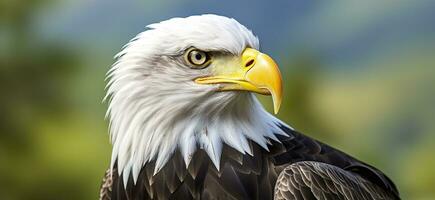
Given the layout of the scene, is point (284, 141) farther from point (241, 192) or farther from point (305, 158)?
point (241, 192)

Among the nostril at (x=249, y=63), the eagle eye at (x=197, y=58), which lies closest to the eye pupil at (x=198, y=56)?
the eagle eye at (x=197, y=58)

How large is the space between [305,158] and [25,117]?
98.9 inches

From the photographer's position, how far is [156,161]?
1765mm

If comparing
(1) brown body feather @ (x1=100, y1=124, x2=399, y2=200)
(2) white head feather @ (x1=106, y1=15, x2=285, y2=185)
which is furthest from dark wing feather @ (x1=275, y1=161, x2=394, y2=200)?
(2) white head feather @ (x1=106, y1=15, x2=285, y2=185)

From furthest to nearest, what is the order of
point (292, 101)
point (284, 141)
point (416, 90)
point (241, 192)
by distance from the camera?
point (416, 90), point (292, 101), point (284, 141), point (241, 192)

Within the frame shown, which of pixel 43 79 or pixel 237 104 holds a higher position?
pixel 237 104

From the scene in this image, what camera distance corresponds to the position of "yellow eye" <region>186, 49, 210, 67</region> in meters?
1.66

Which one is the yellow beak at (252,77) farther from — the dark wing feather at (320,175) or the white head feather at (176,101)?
the dark wing feather at (320,175)

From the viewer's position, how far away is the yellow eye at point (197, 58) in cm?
166

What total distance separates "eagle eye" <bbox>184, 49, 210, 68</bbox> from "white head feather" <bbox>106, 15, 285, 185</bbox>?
0.04 feet

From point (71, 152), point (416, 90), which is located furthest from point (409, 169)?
point (71, 152)

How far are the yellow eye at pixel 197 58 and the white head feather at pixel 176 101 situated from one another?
0.05ft

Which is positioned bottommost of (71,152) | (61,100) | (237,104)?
(71,152)

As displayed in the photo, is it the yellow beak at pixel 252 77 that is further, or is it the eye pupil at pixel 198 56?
the eye pupil at pixel 198 56
